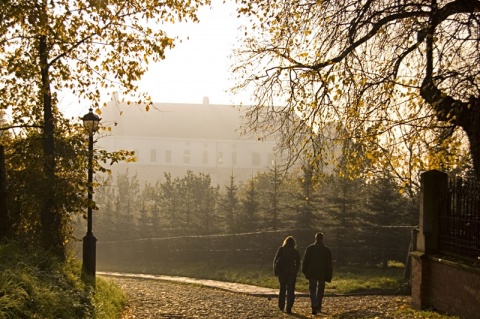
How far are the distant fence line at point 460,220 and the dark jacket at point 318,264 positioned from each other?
265cm

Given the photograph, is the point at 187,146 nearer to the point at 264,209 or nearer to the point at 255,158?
the point at 255,158

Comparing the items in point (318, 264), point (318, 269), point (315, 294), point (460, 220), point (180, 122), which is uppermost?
point (180, 122)

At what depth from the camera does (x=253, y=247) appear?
29.6m

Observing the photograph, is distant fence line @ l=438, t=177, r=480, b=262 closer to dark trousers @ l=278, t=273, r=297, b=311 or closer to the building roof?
dark trousers @ l=278, t=273, r=297, b=311

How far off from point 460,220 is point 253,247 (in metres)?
19.3

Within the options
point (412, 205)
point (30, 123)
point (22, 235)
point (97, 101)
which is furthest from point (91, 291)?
point (412, 205)

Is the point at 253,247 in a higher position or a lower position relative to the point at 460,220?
lower

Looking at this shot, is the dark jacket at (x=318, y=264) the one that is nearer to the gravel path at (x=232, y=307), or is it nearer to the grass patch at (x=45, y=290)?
the gravel path at (x=232, y=307)

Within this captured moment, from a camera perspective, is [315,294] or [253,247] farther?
[253,247]

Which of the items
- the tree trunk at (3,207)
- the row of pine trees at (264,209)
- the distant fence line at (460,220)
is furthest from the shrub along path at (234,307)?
the tree trunk at (3,207)

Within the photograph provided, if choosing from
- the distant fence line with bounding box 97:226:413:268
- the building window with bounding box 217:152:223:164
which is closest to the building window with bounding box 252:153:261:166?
the building window with bounding box 217:152:223:164

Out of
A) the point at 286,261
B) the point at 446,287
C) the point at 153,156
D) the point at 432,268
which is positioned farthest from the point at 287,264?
the point at 153,156

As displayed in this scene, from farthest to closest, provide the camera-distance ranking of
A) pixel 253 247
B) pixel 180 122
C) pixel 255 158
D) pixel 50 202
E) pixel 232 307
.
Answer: pixel 180 122
pixel 255 158
pixel 253 247
pixel 232 307
pixel 50 202

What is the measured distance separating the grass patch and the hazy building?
84945 millimetres
